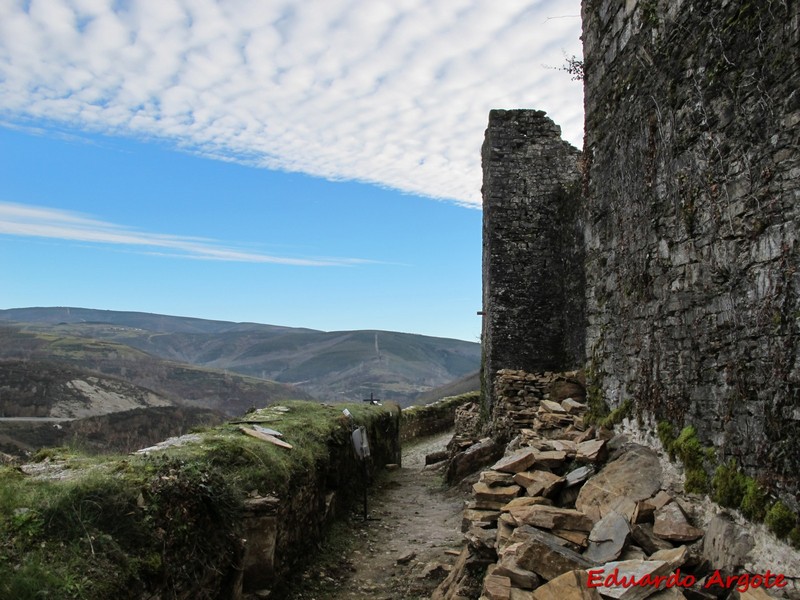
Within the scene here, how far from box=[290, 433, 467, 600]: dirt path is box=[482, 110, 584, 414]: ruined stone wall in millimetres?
3683

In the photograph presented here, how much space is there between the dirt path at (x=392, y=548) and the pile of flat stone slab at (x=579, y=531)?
45.5 inches

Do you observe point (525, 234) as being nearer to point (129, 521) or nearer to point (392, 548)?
point (392, 548)

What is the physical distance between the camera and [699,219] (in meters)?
4.74

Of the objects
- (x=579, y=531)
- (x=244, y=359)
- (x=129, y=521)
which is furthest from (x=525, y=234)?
(x=244, y=359)

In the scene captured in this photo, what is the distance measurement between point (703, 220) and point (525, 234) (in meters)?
8.71

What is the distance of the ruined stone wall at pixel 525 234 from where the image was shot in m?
13.3

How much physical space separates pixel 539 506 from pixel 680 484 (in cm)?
115

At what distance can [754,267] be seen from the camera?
4.02 metres

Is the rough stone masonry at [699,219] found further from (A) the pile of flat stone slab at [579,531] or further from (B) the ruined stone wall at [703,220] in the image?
(A) the pile of flat stone slab at [579,531]

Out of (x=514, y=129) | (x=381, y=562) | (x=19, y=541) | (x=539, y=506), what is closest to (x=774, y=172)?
(x=539, y=506)

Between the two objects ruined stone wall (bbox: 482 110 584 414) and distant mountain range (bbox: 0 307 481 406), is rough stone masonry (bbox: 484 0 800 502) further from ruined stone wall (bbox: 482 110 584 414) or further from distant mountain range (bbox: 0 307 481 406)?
distant mountain range (bbox: 0 307 481 406)

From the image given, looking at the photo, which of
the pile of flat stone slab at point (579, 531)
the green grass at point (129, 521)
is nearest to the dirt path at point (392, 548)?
the pile of flat stone slab at point (579, 531)

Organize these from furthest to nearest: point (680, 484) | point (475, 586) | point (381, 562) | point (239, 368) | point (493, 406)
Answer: point (239, 368) → point (493, 406) → point (381, 562) → point (475, 586) → point (680, 484)

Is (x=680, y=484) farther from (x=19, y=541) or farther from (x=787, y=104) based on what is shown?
(x=19, y=541)
